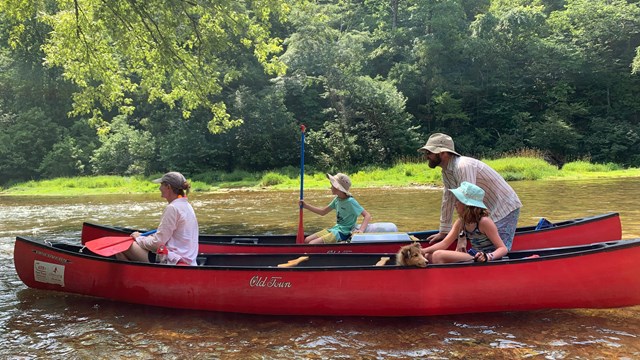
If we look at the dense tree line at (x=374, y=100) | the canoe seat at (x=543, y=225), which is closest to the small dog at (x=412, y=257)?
the canoe seat at (x=543, y=225)

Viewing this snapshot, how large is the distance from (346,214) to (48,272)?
13.3 feet

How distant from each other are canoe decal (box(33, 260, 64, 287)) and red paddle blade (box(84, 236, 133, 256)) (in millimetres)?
531

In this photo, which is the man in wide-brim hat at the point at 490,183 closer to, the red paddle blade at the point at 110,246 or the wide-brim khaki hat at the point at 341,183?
the wide-brim khaki hat at the point at 341,183

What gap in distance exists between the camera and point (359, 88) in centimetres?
3070

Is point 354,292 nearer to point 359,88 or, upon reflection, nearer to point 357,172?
point 357,172

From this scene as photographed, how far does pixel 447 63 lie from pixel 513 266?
33174 millimetres

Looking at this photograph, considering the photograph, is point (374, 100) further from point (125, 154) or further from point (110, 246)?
point (110, 246)

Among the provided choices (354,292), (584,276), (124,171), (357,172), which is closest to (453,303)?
(354,292)

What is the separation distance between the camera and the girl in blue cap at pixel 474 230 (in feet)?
16.0

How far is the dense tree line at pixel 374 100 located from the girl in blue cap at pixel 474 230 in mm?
22093

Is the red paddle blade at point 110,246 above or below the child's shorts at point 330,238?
above

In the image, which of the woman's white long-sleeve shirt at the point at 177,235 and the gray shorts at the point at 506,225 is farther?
the gray shorts at the point at 506,225

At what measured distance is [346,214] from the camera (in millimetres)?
7383

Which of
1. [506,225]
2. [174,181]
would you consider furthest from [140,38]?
[506,225]
